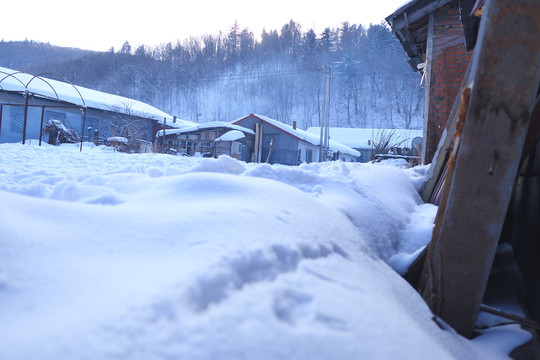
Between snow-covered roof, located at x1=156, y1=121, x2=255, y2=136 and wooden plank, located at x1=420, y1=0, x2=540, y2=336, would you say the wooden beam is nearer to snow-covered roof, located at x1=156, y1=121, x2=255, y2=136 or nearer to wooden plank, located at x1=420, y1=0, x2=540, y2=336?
wooden plank, located at x1=420, y1=0, x2=540, y2=336

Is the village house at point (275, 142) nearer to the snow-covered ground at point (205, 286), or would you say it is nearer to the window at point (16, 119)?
the window at point (16, 119)

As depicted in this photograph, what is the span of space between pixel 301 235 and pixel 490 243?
0.91m

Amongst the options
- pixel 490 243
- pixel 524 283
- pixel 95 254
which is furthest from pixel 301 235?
pixel 524 283

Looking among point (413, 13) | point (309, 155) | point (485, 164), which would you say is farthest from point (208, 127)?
point (485, 164)

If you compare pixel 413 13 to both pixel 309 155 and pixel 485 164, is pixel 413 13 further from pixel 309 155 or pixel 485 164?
pixel 309 155

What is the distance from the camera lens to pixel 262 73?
222 feet

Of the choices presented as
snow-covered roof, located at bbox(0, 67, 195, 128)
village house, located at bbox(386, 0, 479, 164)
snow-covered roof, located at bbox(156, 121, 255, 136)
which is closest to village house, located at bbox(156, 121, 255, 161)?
snow-covered roof, located at bbox(156, 121, 255, 136)

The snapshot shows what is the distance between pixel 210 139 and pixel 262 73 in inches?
1851

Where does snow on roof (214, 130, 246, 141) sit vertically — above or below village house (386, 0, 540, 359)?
above

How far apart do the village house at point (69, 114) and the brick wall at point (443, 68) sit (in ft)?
41.6

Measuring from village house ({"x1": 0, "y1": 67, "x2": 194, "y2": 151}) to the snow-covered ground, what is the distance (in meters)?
15.1

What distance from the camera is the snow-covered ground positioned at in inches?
37.4

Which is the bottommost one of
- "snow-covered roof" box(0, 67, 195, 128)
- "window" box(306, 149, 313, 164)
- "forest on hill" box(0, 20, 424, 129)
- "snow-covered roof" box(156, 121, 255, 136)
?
"window" box(306, 149, 313, 164)

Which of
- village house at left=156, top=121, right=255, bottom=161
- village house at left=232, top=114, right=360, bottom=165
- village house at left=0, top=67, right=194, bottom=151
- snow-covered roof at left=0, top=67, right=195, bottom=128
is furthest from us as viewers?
village house at left=232, top=114, right=360, bottom=165
